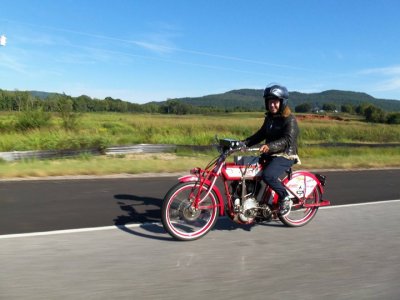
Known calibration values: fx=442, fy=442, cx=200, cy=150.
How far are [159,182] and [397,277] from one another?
697 centimetres

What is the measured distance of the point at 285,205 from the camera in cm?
615

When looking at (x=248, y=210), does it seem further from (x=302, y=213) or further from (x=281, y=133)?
(x=302, y=213)

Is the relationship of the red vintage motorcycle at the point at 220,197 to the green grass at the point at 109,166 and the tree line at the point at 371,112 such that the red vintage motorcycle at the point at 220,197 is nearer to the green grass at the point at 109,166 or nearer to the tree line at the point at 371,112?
the green grass at the point at 109,166

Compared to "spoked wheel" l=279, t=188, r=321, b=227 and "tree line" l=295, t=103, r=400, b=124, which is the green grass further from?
"tree line" l=295, t=103, r=400, b=124

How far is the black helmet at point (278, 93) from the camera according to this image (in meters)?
5.90

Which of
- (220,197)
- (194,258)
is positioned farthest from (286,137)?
(194,258)

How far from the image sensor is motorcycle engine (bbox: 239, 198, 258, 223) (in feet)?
19.2

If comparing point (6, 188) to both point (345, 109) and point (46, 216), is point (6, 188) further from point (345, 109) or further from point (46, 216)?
point (345, 109)

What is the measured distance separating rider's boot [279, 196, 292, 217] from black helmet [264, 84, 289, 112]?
1243 mm

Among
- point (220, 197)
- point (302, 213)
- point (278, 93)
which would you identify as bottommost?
point (302, 213)

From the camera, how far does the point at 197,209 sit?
5.61 meters

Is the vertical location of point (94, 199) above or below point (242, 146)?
below

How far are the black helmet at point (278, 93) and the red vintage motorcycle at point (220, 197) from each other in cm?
77

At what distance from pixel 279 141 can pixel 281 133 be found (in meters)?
0.18
